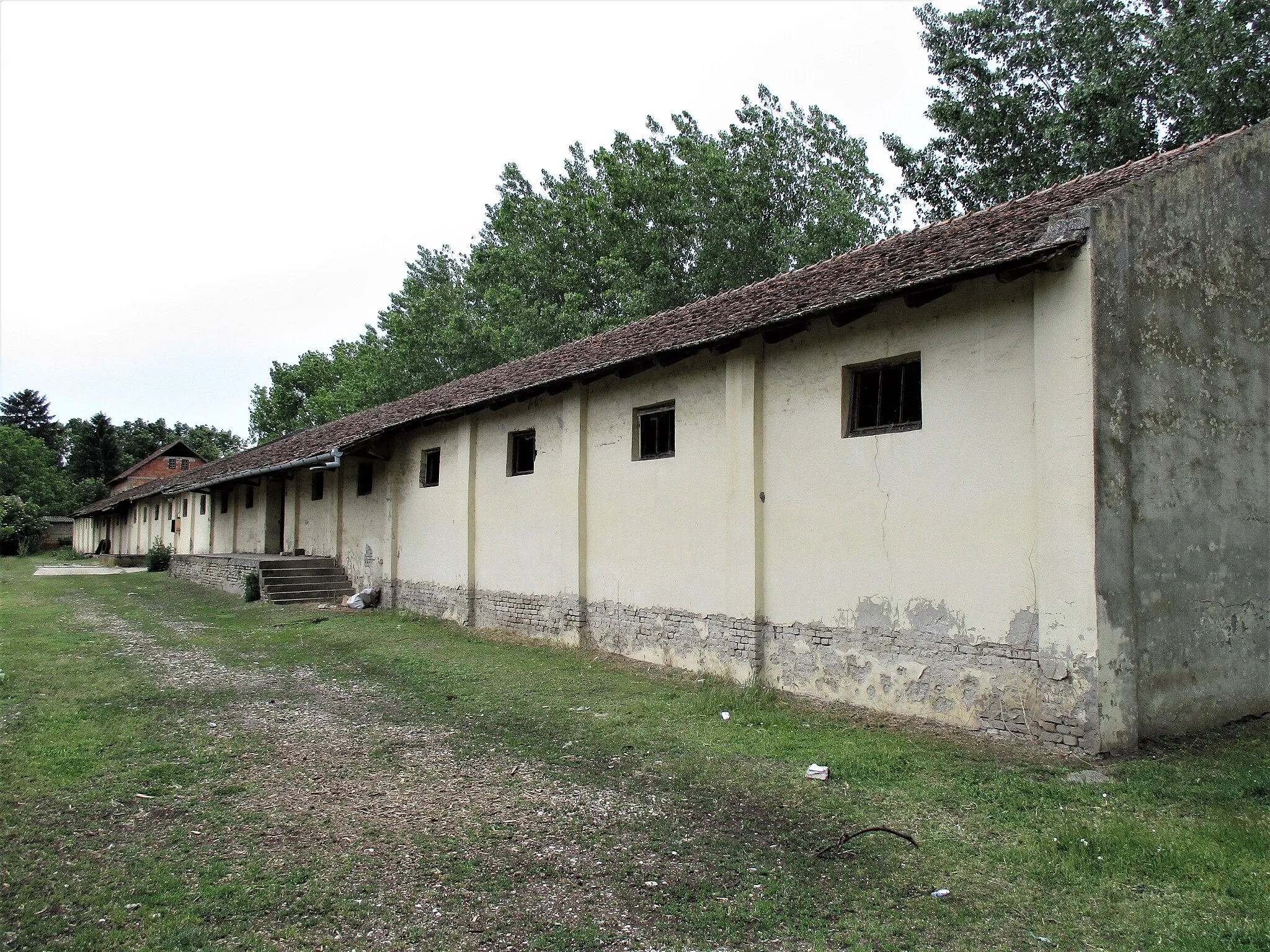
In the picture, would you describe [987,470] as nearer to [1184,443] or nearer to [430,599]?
[1184,443]

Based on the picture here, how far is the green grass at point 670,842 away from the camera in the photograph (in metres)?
3.59

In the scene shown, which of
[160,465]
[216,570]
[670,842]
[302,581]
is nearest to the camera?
[670,842]

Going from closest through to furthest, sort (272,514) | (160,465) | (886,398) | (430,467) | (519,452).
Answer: (886,398) < (519,452) < (430,467) < (272,514) < (160,465)

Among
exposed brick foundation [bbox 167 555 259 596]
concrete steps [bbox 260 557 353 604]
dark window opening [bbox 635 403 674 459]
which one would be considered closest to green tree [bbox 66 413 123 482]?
exposed brick foundation [bbox 167 555 259 596]

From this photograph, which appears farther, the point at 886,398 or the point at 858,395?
the point at 858,395

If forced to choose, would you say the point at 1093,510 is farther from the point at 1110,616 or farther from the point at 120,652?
the point at 120,652

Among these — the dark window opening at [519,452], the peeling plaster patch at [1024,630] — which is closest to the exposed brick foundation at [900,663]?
the peeling plaster patch at [1024,630]

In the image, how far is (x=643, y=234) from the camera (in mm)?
25859

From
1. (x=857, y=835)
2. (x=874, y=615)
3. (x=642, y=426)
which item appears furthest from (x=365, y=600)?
(x=857, y=835)

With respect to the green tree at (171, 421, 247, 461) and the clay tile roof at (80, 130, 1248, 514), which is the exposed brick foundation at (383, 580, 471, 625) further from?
the green tree at (171, 421, 247, 461)

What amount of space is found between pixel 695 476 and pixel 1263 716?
5946 millimetres

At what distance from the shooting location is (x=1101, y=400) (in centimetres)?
620

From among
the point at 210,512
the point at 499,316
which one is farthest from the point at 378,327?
the point at 210,512

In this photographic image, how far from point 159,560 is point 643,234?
21.1 meters
